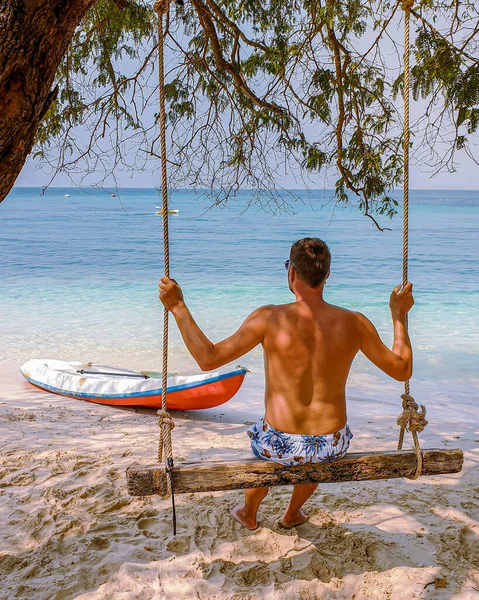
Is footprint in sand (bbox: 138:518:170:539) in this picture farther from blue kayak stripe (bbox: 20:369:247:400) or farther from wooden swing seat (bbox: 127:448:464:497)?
blue kayak stripe (bbox: 20:369:247:400)

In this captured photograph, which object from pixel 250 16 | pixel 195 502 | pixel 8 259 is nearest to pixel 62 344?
pixel 250 16

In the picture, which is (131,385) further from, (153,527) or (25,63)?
(25,63)

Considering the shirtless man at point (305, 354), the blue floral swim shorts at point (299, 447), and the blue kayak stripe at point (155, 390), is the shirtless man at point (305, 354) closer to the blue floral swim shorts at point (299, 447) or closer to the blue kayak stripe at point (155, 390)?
the blue floral swim shorts at point (299, 447)

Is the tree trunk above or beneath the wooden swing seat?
above

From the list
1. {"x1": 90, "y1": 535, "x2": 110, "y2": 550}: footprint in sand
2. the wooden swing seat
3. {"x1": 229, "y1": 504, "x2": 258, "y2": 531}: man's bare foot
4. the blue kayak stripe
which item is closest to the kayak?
the blue kayak stripe

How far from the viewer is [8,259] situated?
18.3m

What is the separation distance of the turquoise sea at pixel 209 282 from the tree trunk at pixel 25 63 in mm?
1501

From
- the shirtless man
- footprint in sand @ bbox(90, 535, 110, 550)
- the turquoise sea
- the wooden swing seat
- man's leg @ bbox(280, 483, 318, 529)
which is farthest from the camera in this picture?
the turquoise sea

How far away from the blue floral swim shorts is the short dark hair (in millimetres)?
566

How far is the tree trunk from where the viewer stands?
1990 mm

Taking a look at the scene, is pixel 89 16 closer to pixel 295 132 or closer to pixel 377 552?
pixel 295 132

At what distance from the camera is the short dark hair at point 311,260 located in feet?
7.26

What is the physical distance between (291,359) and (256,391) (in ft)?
13.7

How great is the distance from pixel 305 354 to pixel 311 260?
0.35 metres
